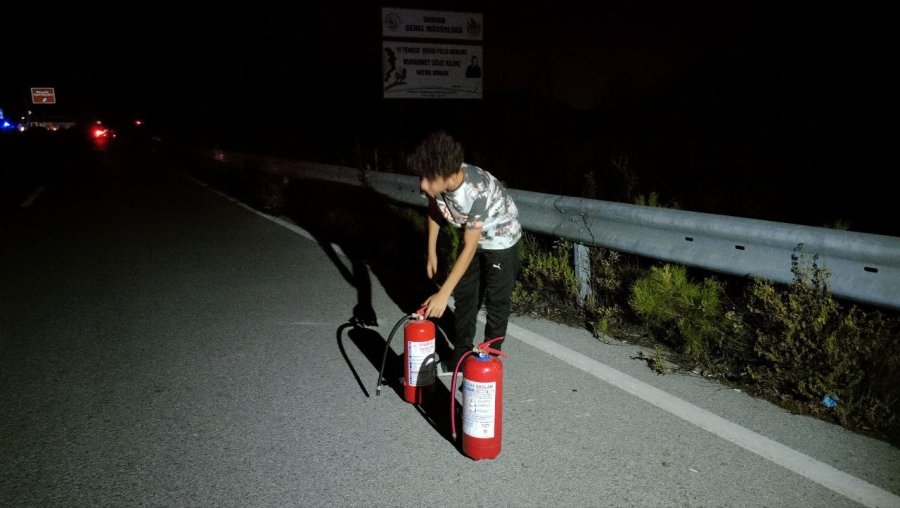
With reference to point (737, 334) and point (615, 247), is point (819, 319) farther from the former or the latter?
point (615, 247)

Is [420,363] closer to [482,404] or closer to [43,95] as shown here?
[482,404]

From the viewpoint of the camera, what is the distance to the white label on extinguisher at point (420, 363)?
11.5ft

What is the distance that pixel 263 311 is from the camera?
5.54 meters

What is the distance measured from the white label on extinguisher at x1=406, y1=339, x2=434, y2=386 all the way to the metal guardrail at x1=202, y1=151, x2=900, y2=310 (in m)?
1.98

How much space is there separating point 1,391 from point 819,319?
15.6 feet

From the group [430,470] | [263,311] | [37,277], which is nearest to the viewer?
[430,470]

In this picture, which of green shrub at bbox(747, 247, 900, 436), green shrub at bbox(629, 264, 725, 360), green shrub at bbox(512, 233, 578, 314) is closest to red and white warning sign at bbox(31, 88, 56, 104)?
green shrub at bbox(512, 233, 578, 314)

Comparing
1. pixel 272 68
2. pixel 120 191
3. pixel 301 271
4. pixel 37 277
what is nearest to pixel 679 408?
pixel 301 271

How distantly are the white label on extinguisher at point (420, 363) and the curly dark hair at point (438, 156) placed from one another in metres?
0.91

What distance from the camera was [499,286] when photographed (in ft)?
12.8

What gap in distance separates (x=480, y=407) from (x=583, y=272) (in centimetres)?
239

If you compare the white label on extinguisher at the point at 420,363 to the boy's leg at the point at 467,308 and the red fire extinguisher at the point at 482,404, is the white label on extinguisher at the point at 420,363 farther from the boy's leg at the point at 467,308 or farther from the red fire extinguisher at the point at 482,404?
the red fire extinguisher at the point at 482,404

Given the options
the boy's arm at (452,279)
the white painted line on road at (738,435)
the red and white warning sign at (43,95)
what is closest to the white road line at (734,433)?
the white painted line on road at (738,435)

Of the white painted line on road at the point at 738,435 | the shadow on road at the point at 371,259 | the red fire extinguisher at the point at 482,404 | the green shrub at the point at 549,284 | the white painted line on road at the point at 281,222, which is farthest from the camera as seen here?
the white painted line on road at the point at 281,222
